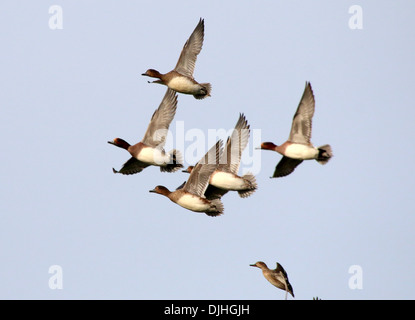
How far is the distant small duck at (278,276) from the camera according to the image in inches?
1048

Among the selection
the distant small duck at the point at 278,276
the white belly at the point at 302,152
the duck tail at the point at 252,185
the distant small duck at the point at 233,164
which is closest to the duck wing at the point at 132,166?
the distant small duck at the point at 233,164

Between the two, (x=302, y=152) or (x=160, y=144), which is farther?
(x=160, y=144)

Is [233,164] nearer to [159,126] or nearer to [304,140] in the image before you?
[304,140]

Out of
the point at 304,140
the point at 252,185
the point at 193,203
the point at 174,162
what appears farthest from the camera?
the point at 174,162

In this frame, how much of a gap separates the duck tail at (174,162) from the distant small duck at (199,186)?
1.18m

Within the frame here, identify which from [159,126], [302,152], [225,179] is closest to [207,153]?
[225,179]

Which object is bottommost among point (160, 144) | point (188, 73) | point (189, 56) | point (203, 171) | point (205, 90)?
point (203, 171)

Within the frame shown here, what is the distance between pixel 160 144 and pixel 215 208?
2279 mm

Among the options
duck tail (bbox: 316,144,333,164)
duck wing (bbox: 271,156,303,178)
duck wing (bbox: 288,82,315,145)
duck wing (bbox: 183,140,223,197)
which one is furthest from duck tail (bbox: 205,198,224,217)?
duck tail (bbox: 316,144,333,164)

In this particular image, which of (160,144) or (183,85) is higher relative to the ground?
(183,85)

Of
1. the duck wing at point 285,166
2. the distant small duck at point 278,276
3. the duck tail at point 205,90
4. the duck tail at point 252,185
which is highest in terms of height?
the duck tail at point 205,90

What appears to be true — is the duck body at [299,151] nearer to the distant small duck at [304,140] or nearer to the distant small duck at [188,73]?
the distant small duck at [304,140]

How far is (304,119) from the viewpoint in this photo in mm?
25078
